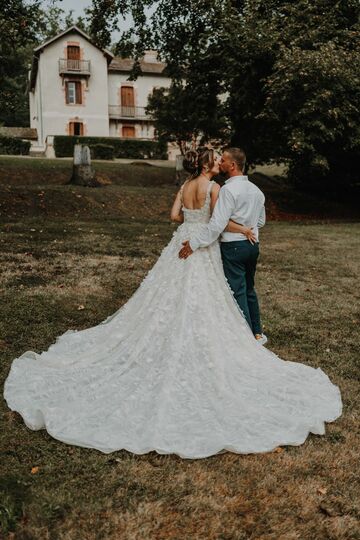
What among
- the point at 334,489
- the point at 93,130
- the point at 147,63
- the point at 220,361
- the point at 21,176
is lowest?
the point at 334,489

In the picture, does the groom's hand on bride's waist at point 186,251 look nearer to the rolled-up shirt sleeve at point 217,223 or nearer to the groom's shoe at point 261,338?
the rolled-up shirt sleeve at point 217,223

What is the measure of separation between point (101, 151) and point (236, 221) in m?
29.8

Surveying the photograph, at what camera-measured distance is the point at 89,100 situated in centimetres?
4178

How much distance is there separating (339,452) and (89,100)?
41.8 m

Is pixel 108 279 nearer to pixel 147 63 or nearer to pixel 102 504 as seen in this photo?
pixel 102 504

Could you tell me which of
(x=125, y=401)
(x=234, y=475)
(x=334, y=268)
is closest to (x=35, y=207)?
(x=334, y=268)

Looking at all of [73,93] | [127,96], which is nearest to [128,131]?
[127,96]

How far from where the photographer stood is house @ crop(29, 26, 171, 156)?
4050cm

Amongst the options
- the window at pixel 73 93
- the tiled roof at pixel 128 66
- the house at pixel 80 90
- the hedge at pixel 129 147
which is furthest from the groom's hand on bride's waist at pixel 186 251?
the tiled roof at pixel 128 66

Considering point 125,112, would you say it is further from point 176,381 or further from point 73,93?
point 176,381

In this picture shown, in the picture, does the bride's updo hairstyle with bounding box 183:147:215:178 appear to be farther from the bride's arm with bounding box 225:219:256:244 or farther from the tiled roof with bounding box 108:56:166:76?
the tiled roof with bounding box 108:56:166:76

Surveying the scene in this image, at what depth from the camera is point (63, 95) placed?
135 feet

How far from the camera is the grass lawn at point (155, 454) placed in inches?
120

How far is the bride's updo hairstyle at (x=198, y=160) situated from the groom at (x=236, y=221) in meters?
0.29
